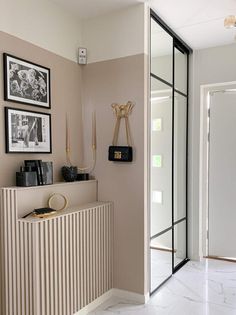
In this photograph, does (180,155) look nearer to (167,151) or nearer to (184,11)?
Result: (167,151)

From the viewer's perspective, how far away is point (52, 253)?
2191mm

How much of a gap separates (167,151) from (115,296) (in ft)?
5.16

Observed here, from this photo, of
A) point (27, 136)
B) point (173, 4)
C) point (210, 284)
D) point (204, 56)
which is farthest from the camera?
point (204, 56)

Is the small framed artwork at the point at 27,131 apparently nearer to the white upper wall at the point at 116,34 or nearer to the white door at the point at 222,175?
the white upper wall at the point at 116,34

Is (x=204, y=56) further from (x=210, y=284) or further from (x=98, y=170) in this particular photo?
(x=210, y=284)

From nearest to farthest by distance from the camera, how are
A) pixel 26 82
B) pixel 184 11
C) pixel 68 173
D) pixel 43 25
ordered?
pixel 26 82
pixel 43 25
pixel 68 173
pixel 184 11

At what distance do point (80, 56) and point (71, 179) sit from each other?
1.24 metres

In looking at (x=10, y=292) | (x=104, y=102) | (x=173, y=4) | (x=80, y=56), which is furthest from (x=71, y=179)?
(x=173, y=4)

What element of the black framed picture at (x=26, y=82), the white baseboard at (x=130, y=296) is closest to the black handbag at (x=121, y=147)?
the black framed picture at (x=26, y=82)

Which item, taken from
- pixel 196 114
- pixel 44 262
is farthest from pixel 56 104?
pixel 196 114

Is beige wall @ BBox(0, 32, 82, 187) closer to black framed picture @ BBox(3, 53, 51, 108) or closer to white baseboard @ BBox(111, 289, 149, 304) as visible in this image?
black framed picture @ BBox(3, 53, 51, 108)

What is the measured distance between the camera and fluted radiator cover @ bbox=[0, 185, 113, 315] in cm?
209

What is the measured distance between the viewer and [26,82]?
2.39m

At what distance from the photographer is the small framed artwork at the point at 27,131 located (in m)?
2.25
